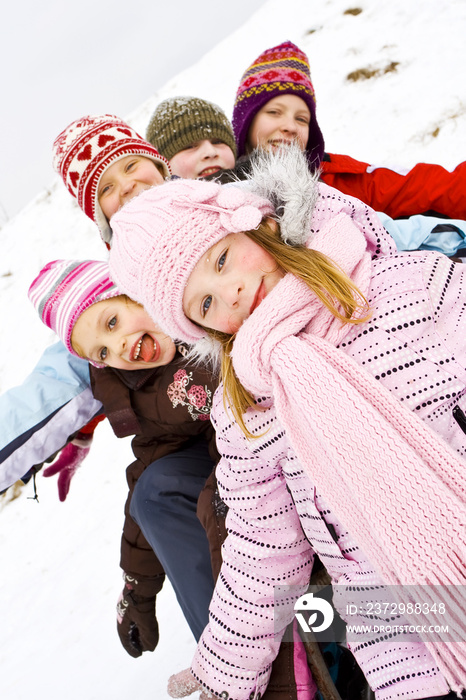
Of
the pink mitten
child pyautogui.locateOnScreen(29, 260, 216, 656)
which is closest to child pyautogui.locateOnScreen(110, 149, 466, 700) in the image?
child pyautogui.locateOnScreen(29, 260, 216, 656)

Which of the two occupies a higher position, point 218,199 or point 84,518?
point 218,199

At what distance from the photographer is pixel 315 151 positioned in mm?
2213

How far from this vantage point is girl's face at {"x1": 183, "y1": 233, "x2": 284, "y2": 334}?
1.00 metres

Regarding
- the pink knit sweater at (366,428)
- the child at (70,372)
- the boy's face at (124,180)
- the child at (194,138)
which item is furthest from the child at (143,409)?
the child at (194,138)

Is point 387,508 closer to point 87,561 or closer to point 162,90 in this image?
point 87,561

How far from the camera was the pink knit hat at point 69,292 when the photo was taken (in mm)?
1630

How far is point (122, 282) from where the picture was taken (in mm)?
1152

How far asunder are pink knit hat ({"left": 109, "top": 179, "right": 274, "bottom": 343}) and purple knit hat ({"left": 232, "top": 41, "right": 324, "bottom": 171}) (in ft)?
3.94

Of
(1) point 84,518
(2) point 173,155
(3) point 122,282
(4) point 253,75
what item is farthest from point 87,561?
(4) point 253,75

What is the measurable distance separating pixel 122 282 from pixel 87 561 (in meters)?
1.90

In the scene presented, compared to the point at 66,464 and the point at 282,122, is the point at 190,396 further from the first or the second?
the point at 282,122

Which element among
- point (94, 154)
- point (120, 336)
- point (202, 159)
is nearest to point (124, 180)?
point (94, 154)

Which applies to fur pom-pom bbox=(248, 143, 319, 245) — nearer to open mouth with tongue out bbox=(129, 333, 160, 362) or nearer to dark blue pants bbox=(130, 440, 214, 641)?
open mouth with tongue out bbox=(129, 333, 160, 362)

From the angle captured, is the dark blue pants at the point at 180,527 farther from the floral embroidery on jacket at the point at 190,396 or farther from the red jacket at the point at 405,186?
the red jacket at the point at 405,186
